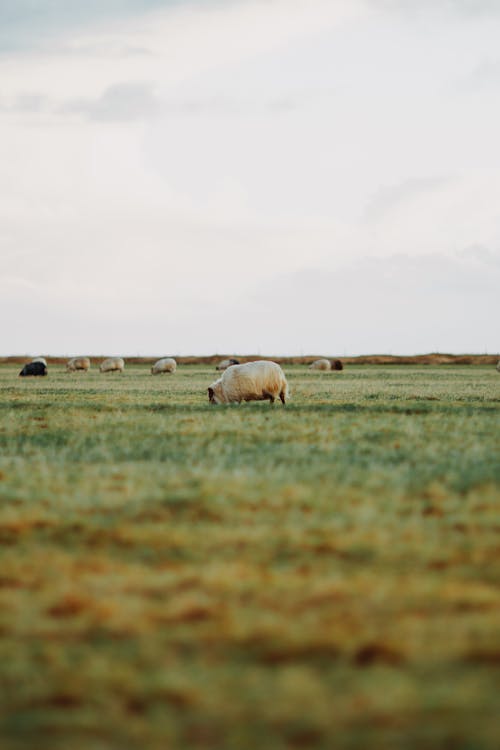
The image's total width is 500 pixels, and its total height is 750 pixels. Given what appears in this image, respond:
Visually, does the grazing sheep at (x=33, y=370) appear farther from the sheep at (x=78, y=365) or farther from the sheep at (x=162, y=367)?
the sheep at (x=78, y=365)

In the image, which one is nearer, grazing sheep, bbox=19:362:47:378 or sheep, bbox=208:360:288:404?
sheep, bbox=208:360:288:404

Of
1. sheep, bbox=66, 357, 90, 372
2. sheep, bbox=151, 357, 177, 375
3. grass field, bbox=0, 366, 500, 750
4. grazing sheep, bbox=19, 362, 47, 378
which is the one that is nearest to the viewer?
grass field, bbox=0, 366, 500, 750

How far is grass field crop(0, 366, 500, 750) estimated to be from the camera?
3.76 m

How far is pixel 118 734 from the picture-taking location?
3.66 m

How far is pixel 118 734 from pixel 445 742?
63.4 inches

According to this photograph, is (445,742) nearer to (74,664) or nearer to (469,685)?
(469,685)

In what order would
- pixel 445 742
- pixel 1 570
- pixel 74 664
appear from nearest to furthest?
1. pixel 445 742
2. pixel 74 664
3. pixel 1 570

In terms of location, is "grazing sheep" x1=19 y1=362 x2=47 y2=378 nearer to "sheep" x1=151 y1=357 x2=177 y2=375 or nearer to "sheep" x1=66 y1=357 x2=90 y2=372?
"sheep" x1=151 y1=357 x2=177 y2=375

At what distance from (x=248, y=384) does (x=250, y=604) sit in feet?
66.1

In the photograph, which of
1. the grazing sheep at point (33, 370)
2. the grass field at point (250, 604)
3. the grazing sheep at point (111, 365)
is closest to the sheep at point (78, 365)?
the grazing sheep at point (111, 365)

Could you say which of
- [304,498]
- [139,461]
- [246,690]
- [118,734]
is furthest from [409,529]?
[139,461]

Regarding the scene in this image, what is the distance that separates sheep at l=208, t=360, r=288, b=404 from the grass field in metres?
13.8

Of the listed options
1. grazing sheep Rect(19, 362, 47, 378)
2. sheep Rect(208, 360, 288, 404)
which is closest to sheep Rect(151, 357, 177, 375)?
grazing sheep Rect(19, 362, 47, 378)

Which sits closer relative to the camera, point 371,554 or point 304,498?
point 371,554
